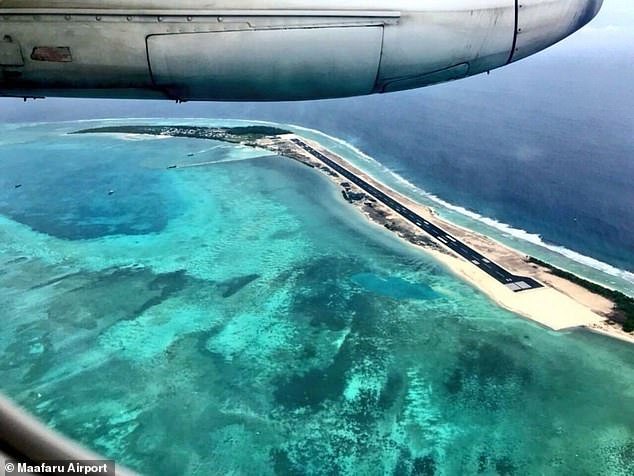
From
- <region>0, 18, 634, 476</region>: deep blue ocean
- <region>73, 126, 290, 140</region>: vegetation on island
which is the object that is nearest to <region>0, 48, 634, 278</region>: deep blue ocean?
<region>0, 18, 634, 476</region>: deep blue ocean

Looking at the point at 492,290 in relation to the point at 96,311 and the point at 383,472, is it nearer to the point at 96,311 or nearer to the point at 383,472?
the point at 383,472

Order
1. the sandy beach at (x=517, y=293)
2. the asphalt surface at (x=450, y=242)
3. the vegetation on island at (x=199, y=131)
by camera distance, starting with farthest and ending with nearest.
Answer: the vegetation on island at (x=199, y=131), the asphalt surface at (x=450, y=242), the sandy beach at (x=517, y=293)

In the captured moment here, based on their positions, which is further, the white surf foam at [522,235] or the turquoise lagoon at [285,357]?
the white surf foam at [522,235]

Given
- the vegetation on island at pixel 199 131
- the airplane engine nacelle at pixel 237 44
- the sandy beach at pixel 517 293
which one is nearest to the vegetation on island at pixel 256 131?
the vegetation on island at pixel 199 131

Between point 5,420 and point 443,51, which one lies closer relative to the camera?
point 5,420

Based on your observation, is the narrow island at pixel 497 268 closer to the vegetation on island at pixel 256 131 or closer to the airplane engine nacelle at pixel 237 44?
the vegetation on island at pixel 256 131

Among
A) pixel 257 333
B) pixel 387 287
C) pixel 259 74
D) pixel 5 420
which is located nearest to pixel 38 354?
pixel 257 333

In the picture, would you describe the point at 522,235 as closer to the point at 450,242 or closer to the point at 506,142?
the point at 450,242
